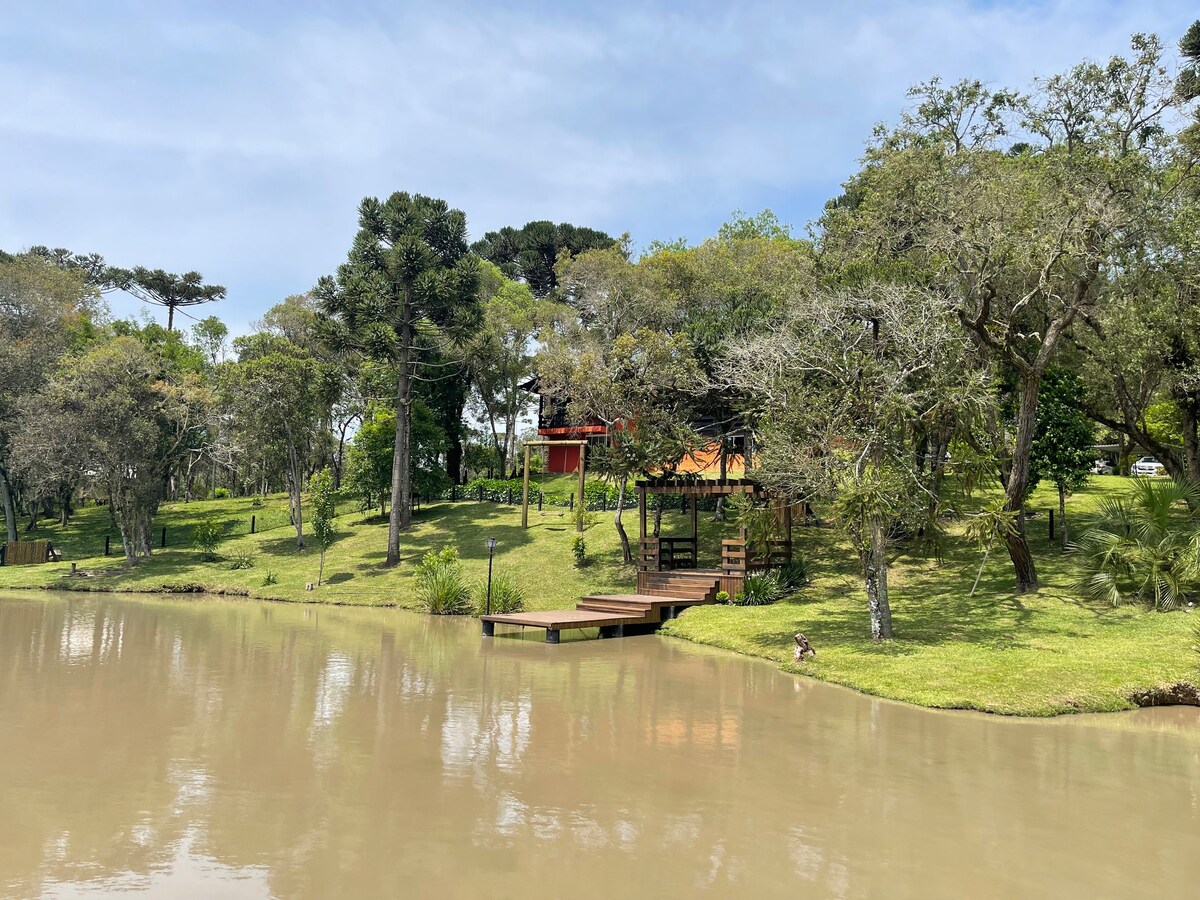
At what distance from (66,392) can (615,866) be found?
108ft

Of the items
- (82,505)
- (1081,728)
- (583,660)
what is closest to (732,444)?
(583,660)

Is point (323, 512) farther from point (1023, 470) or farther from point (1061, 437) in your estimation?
point (1061, 437)

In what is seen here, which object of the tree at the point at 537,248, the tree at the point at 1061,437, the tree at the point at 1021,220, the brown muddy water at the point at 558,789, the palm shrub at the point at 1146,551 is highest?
the tree at the point at 537,248

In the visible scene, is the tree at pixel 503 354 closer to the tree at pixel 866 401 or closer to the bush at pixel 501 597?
the bush at pixel 501 597

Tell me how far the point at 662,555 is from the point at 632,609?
4.34 metres

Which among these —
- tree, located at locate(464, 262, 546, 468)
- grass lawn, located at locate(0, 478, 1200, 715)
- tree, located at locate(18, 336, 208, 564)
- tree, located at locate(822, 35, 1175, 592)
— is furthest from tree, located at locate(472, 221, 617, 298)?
tree, located at locate(822, 35, 1175, 592)

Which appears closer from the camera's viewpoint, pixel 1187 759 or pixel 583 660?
pixel 1187 759

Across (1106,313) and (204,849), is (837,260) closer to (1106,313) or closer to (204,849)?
(1106,313)

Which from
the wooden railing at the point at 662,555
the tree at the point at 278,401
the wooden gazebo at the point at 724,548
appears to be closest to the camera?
Answer: the wooden gazebo at the point at 724,548

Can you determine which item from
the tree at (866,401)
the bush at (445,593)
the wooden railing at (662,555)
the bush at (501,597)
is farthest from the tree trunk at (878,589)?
the bush at (445,593)

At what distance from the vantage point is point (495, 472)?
51.3 m

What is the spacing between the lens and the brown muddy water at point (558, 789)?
668 centimetres

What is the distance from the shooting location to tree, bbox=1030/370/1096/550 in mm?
22234

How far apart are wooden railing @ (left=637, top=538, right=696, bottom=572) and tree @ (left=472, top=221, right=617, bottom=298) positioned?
3910 cm
